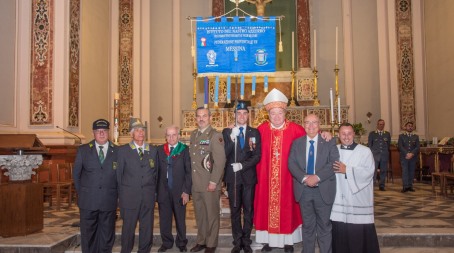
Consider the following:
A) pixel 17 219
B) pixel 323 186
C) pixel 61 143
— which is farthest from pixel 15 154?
pixel 323 186

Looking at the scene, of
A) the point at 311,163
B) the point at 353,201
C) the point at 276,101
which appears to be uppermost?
the point at 276,101

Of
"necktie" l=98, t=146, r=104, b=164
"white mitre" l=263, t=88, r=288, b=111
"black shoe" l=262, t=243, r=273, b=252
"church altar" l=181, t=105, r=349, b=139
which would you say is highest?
"church altar" l=181, t=105, r=349, b=139

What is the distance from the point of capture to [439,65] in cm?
1238

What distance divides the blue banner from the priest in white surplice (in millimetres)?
3700

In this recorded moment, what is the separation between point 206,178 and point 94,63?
844 cm

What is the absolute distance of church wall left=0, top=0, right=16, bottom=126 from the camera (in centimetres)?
923

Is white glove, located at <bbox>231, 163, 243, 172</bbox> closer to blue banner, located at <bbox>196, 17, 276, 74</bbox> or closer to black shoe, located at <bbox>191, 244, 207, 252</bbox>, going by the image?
black shoe, located at <bbox>191, 244, 207, 252</bbox>

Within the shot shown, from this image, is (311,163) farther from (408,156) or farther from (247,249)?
(408,156)

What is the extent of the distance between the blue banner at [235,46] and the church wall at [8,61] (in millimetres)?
4256

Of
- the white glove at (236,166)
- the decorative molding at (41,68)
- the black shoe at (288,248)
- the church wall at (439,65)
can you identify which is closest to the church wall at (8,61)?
the decorative molding at (41,68)

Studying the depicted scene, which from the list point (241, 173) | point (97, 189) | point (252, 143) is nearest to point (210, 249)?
point (241, 173)

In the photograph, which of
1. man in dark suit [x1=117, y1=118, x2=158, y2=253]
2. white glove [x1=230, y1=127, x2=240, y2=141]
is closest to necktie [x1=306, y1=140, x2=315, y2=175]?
white glove [x1=230, y1=127, x2=240, y2=141]

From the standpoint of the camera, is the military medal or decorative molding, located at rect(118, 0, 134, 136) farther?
decorative molding, located at rect(118, 0, 134, 136)

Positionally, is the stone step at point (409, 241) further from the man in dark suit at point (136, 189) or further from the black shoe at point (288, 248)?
the man in dark suit at point (136, 189)
